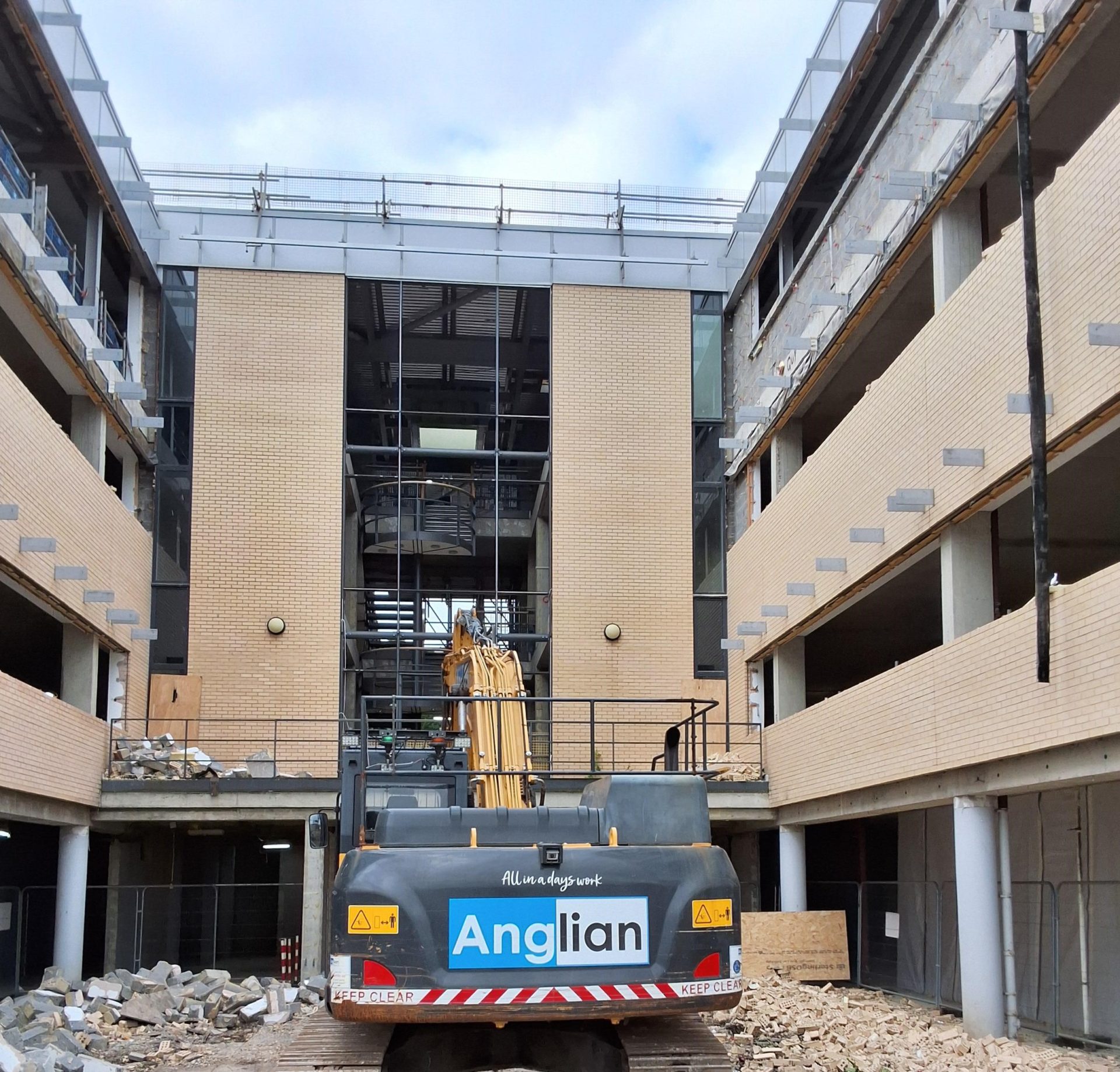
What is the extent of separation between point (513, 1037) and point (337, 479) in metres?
18.4

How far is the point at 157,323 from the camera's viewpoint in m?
28.1

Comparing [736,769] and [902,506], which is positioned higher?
[902,506]

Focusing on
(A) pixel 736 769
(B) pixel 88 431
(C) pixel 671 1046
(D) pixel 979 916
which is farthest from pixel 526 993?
(B) pixel 88 431

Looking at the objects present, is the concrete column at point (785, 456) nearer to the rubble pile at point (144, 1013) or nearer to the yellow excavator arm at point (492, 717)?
the yellow excavator arm at point (492, 717)

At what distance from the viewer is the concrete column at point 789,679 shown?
80.1ft

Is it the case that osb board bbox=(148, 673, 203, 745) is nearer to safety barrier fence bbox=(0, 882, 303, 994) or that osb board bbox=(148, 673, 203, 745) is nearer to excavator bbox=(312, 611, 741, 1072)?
safety barrier fence bbox=(0, 882, 303, 994)

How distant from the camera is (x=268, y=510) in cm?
2738

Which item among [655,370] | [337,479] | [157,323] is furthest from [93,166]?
[655,370]

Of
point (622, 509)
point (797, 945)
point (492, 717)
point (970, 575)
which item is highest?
point (622, 509)

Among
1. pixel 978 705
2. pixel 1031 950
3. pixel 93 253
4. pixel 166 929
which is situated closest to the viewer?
pixel 978 705

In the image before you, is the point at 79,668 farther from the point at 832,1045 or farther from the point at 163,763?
the point at 832,1045

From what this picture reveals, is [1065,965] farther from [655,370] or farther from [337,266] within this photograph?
[337,266]

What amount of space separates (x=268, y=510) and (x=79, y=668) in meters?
5.45

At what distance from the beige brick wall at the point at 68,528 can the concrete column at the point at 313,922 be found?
5.32m
